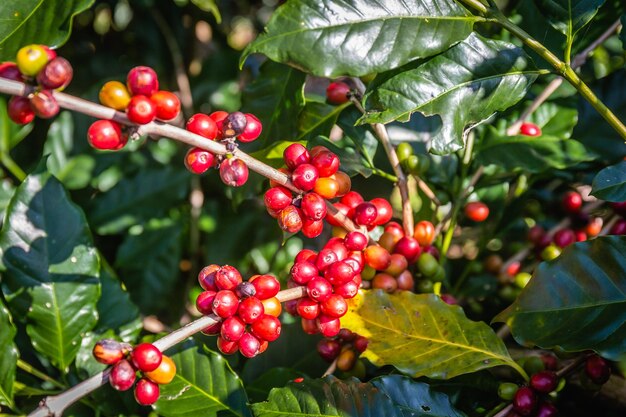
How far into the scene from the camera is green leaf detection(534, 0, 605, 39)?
3.54 ft

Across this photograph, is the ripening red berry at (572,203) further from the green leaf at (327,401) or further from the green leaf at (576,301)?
the green leaf at (327,401)

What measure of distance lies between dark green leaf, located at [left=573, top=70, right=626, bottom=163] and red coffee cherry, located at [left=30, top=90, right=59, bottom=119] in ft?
3.72

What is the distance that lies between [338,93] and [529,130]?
0.45 meters

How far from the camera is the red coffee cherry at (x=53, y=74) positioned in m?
0.75

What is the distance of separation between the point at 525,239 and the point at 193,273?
995mm

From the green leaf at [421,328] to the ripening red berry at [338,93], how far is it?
15.2 inches

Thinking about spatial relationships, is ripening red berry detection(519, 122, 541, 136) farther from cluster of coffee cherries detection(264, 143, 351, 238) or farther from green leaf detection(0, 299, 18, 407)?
green leaf detection(0, 299, 18, 407)

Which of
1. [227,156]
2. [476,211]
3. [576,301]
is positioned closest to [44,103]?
[227,156]

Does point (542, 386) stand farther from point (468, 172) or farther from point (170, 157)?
point (170, 157)

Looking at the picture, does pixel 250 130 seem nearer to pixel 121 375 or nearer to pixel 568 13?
pixel 121 375

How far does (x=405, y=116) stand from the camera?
1.00m

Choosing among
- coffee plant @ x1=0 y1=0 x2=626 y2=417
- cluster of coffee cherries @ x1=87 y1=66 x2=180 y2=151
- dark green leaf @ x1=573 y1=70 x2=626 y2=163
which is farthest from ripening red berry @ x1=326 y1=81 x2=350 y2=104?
dark green leaf @ x1=573 y1=70 x2=626 y2=163

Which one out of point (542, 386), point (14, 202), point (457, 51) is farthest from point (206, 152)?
point (542, 386)

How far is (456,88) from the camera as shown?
1.03 meters
